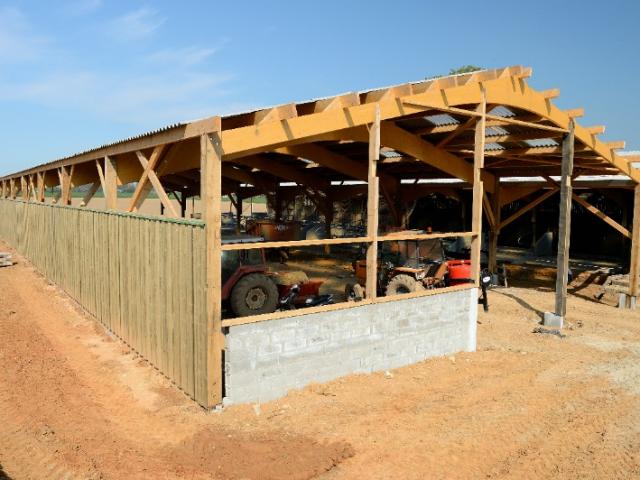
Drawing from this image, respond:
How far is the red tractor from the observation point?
359 inches

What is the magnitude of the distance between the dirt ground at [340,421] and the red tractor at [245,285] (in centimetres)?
196

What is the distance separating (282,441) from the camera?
556cm

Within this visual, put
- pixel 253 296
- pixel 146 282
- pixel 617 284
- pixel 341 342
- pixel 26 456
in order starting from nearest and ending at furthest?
pixel 26 456
pixel 341 342
pixel 146 282
pixel 253 296
pixel 617 284

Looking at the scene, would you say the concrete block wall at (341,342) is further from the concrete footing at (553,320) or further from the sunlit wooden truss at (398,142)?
the concrete footing at (553,320)

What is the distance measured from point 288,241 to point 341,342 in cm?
335

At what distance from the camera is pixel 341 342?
729 centimetres

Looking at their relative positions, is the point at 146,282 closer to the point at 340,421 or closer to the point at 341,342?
the point at 341,342

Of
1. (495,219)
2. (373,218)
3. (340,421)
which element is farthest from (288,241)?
(495,219)

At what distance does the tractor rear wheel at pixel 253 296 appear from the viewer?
9086mm

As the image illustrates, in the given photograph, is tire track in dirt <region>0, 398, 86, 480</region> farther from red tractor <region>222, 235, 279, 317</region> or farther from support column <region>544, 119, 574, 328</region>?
support column <region>544, 119, 574, 328</region>

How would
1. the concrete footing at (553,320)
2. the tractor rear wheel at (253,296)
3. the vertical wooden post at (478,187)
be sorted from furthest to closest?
the concrete footing at (553,320) → the tractor rear wheel at (253,296) → the vertical wooden post at (478,187)

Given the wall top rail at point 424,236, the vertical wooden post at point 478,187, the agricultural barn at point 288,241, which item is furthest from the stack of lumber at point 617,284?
the wall top rail at point 424,236

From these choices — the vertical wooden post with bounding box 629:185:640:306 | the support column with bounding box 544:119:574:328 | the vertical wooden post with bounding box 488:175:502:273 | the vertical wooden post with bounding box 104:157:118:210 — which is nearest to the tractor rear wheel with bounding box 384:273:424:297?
the support column with bounding box 544:119:574:328

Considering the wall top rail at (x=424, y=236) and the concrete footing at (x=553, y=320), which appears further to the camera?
the concrete footing at (x=553, y=320)
